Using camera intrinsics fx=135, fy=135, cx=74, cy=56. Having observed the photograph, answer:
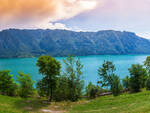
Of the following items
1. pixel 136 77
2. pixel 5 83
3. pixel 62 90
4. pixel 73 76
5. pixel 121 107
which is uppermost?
pixel 73 76

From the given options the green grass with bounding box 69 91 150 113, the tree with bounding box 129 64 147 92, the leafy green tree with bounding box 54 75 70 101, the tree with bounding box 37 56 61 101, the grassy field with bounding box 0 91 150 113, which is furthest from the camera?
the tree with bounding box 129 64 147 92

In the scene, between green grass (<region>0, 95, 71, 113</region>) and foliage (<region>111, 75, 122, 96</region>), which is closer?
green grass (<region>0, 95, 71, 113</region>)

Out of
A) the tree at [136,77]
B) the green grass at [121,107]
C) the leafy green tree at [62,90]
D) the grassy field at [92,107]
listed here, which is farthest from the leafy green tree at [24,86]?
the tree at [136,77]

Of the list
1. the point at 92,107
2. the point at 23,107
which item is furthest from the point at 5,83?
the point at 92,107

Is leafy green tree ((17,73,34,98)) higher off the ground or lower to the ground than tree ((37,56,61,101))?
lower

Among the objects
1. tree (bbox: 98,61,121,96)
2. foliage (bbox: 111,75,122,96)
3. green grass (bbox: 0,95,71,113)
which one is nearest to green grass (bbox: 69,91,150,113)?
green grass (bbox: 0,95,71,113)

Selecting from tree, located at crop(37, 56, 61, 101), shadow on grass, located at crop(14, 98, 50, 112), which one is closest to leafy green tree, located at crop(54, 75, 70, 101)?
tree, located at crop(37, 56, 61, 101)

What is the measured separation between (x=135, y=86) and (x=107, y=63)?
19.3 metres

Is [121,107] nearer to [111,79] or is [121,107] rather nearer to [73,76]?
[73,76]

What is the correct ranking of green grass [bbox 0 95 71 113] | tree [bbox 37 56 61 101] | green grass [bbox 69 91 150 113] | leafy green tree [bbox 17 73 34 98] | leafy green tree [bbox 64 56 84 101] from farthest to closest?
leafy green tree [bbox 17 73 34 98]
leafy green tree [bbox 64 56 84 101]
tree [bbox 37 56 61 101]
green grass [bbox 0 95 71 113]
green grass [bbox 69 91 150 113]

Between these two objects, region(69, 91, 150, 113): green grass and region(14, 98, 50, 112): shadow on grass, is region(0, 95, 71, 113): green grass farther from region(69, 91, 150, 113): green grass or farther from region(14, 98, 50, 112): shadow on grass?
region(69, 91, 150, 113): green grass

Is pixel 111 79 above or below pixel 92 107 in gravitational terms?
above

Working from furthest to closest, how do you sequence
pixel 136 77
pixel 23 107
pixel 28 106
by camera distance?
pixel 136 77
pixel 28 106
pixel 23 107

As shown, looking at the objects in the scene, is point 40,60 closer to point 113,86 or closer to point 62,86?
point 62,86
